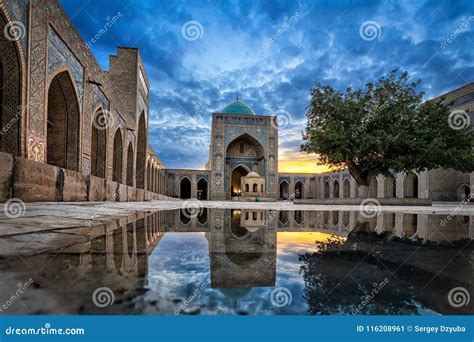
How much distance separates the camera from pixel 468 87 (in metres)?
15.5

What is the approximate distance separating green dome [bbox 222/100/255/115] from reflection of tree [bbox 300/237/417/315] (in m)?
25.8

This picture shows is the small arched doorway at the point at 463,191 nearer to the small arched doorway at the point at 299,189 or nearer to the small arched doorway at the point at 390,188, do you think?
the small arched doorway at the point at 390,188

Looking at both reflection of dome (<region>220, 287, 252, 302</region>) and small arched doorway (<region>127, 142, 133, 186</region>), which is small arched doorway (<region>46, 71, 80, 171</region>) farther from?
reflection of dome (<region>220, 287, 252, 302</region>)

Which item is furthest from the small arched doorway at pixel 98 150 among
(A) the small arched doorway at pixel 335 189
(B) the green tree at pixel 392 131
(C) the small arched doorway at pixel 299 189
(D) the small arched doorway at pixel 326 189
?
(D) the small arched doorway at pixel 326 189

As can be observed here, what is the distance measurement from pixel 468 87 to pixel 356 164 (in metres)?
11.1

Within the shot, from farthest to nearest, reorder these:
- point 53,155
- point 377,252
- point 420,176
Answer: point 420,176
point 53,155
point 377,252

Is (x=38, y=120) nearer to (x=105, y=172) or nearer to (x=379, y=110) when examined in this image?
(x=105, y=172)

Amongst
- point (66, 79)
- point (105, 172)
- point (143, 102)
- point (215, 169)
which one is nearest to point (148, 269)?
point (66, 79)

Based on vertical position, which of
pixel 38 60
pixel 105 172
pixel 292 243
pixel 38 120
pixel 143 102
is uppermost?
pixel 143 102

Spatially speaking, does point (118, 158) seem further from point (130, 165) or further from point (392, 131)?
point (392, 131)

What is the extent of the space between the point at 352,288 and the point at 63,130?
810 cm

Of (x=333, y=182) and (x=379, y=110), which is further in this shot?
(x=333, y=182)

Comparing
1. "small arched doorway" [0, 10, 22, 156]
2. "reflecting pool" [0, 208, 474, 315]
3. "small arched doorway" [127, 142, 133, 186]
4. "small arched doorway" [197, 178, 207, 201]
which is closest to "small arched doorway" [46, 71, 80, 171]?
"small arched doorway" [0, 10, 22, 156]

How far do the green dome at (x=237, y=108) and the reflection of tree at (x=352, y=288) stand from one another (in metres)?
25.8
